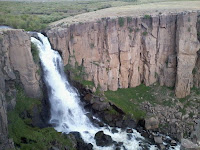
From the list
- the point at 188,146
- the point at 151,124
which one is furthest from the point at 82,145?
the point at 188,146

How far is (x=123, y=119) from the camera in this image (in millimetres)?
29391

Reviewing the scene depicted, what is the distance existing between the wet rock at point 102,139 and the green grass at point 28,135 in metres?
3.19

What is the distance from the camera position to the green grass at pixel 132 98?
99.7ft

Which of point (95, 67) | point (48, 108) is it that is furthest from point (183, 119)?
point (48, 108)

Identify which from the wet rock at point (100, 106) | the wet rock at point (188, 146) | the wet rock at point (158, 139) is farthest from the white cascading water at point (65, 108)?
the wet rock at point (188, 146)

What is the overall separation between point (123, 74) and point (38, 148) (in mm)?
15889

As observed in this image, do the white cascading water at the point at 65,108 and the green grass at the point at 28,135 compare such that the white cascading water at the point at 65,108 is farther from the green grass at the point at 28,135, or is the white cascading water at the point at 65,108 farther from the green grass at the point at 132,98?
the green grass at the point at 132,98

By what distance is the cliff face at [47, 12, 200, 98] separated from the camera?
31078 mm

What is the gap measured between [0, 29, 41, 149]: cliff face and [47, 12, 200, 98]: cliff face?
4.96m

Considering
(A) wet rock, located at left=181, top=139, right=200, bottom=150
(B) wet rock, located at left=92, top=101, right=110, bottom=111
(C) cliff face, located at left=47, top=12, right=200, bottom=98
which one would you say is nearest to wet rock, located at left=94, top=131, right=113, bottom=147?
(B) wet rock, located at left=92, top=101, right=110, bottom=111

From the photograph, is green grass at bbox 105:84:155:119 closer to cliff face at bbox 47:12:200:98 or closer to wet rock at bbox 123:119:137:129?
wet rock at bbox 123:119:137:129

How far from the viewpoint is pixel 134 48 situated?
109 feet

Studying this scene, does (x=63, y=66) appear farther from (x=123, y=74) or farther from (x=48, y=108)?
(x=123, y=74)

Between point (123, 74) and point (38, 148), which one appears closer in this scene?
point (38, 148)
